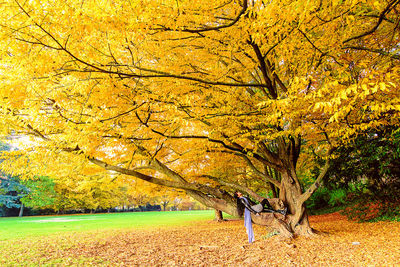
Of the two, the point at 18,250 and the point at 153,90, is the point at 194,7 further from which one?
the point at 18,250

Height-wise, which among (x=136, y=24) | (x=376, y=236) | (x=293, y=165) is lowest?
(x=376, y=236)

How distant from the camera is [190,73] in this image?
20.0 ft

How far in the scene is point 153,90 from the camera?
5637 mm

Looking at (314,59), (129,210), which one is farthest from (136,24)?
(129,210)

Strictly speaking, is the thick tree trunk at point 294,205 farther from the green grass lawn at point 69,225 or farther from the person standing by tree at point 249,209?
the green grass lawn at point 69,225

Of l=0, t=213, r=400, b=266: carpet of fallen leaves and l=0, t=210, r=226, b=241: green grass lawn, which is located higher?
l=0, t=210, r=226, b=241: green grass lawn

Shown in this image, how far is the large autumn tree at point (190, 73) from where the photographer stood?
3.27 metres

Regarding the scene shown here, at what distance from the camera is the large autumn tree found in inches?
129

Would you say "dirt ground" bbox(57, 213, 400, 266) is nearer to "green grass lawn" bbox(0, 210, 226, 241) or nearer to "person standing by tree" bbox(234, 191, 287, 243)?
"person standing by tree" bbox(234, 191, 287, 243)

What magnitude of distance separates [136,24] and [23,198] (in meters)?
34.0

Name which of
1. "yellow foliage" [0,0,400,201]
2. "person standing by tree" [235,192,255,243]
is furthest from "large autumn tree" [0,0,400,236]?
"person standing by tree" [235,192,255,243]

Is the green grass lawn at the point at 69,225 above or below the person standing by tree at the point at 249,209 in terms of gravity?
below

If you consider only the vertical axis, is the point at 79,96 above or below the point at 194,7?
below

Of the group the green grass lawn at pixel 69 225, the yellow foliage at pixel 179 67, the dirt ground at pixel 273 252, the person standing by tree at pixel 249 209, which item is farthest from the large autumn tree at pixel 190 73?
the green grass lawn at pixel 69 225
